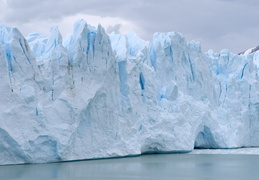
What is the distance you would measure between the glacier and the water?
2.71ft

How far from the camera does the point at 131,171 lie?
10.9 m

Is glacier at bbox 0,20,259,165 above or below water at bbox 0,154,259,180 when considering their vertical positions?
above

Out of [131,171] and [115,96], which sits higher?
[115,96]

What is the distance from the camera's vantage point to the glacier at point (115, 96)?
11977mm

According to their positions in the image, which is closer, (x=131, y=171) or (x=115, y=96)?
(x=131, y=171)

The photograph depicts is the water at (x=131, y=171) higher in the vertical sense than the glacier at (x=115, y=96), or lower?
lower

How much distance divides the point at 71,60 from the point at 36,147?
2951 millimetres

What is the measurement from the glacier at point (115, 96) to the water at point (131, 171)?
2.71ft

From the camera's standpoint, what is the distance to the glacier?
472 inches

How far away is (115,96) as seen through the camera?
47.3ft

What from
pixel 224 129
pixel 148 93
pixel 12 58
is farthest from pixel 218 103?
pixel 12 58

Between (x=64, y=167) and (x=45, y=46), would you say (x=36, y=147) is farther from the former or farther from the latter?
(x=45, y=46)

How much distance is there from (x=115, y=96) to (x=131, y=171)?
156 inches

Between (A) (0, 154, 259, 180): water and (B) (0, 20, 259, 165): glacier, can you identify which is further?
(B) (0, 20, 259, 165): glacier
